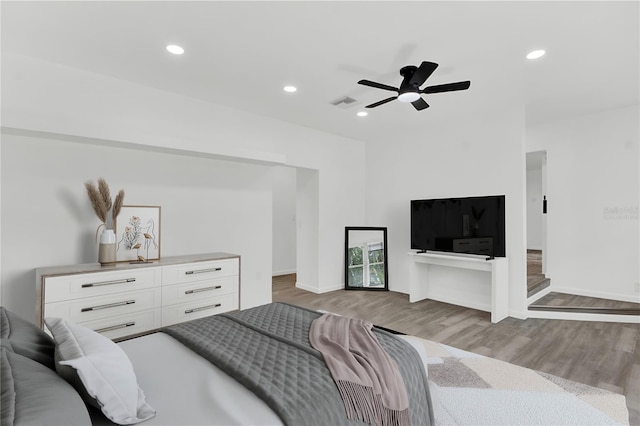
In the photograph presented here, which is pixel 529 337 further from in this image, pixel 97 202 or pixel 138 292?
pixel 97 202

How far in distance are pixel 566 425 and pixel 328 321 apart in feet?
4.98

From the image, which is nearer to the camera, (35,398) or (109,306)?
(35,398)

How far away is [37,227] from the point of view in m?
2.95

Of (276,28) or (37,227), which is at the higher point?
(276,28)

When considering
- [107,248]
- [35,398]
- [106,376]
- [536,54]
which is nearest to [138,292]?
[107,248]

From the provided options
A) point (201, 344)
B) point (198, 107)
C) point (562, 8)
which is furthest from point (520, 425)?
point (198, 107)

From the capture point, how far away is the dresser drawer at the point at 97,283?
8.50ft

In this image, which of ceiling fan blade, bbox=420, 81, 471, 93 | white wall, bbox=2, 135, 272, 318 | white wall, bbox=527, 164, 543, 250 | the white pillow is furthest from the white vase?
white wall, bbox=527, 164, 543, 250

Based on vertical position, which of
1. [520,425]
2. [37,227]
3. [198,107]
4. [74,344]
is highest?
[198,107]

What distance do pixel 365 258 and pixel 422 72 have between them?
3496 millimetres

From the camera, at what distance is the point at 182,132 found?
12.3 feet

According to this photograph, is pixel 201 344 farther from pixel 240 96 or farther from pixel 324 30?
pixel 240 96

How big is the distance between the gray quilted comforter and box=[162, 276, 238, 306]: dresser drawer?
50.7 inches

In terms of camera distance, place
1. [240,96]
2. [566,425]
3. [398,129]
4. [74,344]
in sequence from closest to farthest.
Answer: [74,344]
[566,425]
[240,96]
[398,129]
